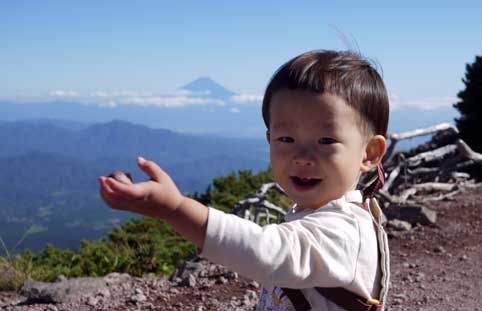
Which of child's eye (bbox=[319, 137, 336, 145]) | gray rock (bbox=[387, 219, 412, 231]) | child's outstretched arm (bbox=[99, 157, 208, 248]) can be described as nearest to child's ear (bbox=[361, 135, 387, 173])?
child's eye (bbox=[319, 137, 336, 145])

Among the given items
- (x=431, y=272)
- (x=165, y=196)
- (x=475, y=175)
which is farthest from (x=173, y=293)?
(x=475, y=175)

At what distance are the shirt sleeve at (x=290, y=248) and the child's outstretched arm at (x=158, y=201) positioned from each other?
0.14 ft

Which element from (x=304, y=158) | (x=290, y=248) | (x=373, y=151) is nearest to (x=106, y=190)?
(x=290, y=248)

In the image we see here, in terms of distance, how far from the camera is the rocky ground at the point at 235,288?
4.69m

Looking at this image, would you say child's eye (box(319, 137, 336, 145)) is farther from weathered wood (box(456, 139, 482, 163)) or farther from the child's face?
weathered wood (box(456, 139, 482, 163))

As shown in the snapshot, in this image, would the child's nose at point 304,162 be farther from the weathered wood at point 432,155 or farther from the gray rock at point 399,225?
the weathered wood at point 432,155

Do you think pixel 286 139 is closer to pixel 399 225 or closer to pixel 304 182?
pixel 304 182

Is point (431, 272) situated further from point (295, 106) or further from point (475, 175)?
point (475, 175)

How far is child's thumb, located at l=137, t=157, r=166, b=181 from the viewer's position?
1392 millimetres

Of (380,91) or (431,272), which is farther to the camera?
(431,272)

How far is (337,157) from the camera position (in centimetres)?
194

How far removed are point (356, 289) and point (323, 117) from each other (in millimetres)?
568

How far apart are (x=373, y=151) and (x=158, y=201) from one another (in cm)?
103

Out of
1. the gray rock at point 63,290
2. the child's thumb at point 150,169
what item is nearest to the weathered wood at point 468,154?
the gray rock at point 63,290
